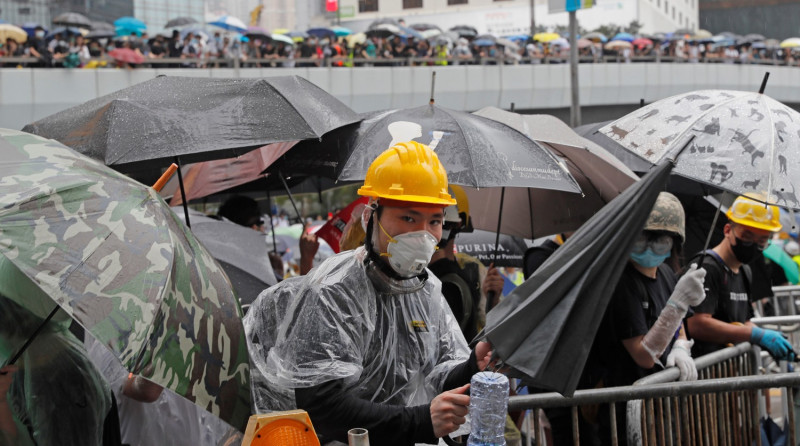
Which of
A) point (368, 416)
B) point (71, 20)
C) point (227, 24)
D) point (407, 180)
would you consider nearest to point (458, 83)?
point (227, 24)

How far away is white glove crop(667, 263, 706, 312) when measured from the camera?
4523mm

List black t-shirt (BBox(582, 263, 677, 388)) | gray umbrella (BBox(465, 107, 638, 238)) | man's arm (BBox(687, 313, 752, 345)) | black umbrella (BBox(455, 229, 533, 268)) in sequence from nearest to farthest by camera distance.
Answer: black t-shirt (BBox(582, 263, 677, 388)), man's arm (BBox(687, 313, 752, 345)), gray umbrella (BBox(465, 107, 638, 238)), black umbrella (BBox(455, 229, 533, 268))

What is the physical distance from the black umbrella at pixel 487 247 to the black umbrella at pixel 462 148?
7.22ft

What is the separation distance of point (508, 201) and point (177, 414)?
11.7 ft

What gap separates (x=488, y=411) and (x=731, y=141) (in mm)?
2670

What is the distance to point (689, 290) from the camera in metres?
4.57

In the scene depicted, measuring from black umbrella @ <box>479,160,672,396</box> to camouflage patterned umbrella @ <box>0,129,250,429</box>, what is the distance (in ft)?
2.89

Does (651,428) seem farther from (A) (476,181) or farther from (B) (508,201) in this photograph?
(B) (508,201)

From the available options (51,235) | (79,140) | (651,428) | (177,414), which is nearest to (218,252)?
(79,140)

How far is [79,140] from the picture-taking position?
497cm

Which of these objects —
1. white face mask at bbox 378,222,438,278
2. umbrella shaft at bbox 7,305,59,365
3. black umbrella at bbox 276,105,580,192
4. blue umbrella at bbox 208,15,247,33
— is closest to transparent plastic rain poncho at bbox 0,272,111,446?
umbrella shaft at bbox 7,305,59,365

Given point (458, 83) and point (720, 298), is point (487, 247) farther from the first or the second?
point (458, 83)

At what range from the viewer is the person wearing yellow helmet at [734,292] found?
Result: 18.6 feet

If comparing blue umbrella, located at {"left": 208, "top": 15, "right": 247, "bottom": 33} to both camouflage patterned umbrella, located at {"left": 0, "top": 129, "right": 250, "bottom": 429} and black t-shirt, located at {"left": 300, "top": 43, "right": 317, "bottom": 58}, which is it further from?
camouflage patterned umbrella, located at {"left": 0, "top": 129, "right": 250, "bottom": 429}
